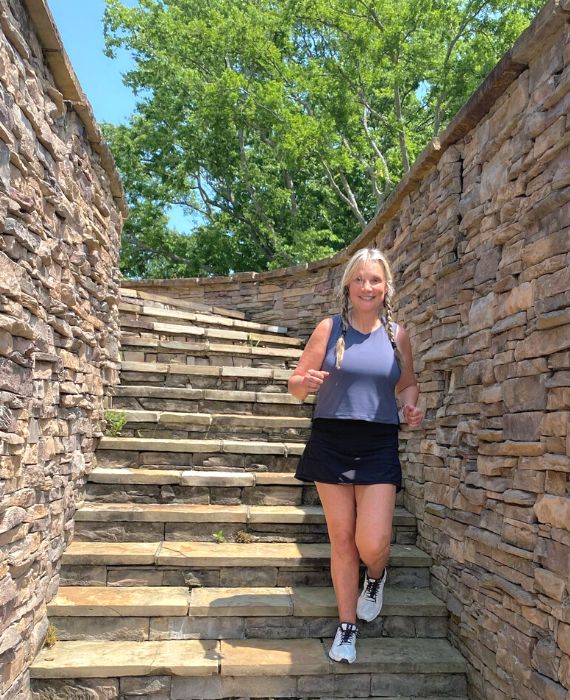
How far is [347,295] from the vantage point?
2.75 meters

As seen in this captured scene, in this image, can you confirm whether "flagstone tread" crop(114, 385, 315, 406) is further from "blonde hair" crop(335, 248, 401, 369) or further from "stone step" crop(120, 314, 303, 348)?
"blonde hair" crop(335, 248, 401, 369)

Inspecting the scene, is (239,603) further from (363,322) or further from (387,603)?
(363,322)

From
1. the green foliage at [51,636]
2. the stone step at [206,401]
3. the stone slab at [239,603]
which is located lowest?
the green foliage at [51,636]

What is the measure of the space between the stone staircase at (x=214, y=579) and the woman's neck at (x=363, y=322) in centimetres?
126

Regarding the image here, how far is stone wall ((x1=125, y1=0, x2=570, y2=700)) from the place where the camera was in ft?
6.86

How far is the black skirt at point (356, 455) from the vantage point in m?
2.56

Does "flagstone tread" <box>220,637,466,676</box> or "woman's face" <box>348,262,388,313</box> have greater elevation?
"woman's face" <box>348,262,388,313</box>

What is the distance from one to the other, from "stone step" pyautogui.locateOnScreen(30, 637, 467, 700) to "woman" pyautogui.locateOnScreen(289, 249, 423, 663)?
4.8 inches

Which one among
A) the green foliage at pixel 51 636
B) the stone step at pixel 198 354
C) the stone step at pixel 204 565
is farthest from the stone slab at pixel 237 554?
the stone step at pixel 198 354

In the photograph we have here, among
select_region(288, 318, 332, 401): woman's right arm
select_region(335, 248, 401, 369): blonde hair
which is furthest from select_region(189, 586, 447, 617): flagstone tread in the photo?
select_region(335, 248, 401, 369): blonde hair

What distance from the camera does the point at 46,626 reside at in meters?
2.62

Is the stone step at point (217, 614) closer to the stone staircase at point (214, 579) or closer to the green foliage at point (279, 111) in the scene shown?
the stone staircase at point (214, 579)

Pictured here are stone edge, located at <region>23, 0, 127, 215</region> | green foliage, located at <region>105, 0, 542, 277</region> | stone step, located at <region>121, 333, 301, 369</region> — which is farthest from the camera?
green foliage, located at <region>105, 0, 542, 277</region>

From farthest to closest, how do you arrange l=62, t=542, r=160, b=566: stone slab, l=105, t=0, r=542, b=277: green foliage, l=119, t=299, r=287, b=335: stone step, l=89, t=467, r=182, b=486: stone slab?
l=105, t=0, r=542, b=277: green foliage < l=119, t=299, r=287, b=335: stone step < l=89, t=467, r=182, b=486: stone slab < l=62, t=542, r=160, b=566: stone slab
